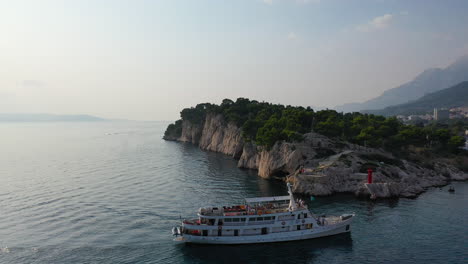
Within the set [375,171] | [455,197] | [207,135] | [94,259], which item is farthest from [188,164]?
[455,197]

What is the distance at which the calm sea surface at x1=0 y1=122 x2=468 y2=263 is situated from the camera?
38.0m

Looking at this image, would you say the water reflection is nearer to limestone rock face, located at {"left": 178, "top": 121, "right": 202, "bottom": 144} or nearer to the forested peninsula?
the forested peninsula

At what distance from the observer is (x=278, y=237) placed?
43.1 m

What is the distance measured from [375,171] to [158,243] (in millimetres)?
52661

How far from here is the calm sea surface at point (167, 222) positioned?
38.0m

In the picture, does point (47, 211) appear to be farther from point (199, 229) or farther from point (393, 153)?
point (393, 153)

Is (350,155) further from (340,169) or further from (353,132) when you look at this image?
(353,132)

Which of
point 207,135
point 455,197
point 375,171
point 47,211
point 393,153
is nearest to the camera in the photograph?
point 47,211

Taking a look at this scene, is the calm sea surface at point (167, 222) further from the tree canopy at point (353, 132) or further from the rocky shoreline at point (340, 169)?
the tree canopy at point (353, 132)

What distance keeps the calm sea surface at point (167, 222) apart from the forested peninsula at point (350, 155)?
448cm

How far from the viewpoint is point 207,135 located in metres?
155

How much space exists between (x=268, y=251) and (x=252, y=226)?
4.08 metres

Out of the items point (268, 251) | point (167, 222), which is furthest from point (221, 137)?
point (268, 251)

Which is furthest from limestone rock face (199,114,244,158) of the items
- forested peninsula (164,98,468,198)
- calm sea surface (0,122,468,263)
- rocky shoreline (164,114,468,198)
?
calm sea surface (0,122,468,263)
